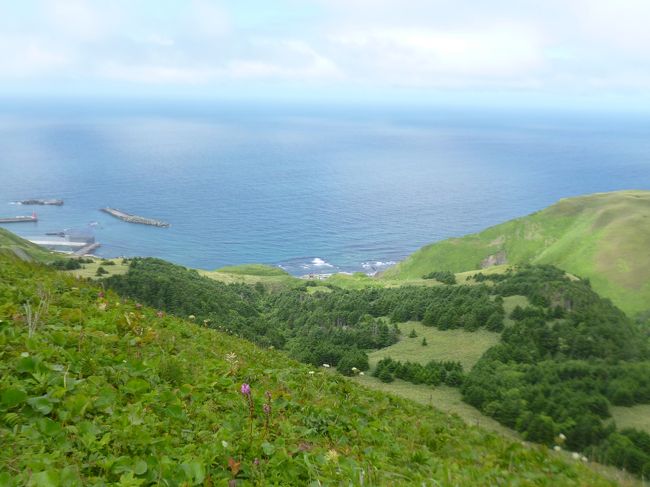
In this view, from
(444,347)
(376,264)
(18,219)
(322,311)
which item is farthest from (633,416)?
(18,219)

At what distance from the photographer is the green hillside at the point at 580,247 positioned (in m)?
114

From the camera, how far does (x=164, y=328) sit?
1547 centimetres

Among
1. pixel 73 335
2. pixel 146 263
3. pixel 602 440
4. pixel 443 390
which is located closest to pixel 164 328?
pixel 73 335

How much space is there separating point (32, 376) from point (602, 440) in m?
28.1

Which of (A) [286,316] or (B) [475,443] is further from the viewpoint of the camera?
(A) [286,316]

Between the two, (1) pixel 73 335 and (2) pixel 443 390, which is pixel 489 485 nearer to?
(1) pixel 73 335

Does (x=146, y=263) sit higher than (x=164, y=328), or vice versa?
(x=164, y=328)

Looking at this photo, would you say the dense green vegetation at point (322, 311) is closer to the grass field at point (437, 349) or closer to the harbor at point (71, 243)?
the grass field at point (437, 349)

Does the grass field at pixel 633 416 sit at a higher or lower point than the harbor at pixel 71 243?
higher

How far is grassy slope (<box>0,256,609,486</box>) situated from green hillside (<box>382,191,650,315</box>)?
371ft

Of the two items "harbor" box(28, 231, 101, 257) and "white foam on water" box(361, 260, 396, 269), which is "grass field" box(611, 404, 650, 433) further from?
"harbor" box(28, 231, 101, 257)

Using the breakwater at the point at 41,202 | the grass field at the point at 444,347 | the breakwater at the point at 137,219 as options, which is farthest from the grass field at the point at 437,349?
the breakwater at the point at 41,202

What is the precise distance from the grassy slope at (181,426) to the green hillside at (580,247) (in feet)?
371

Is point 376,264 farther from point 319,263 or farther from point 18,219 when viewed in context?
point 18,219
